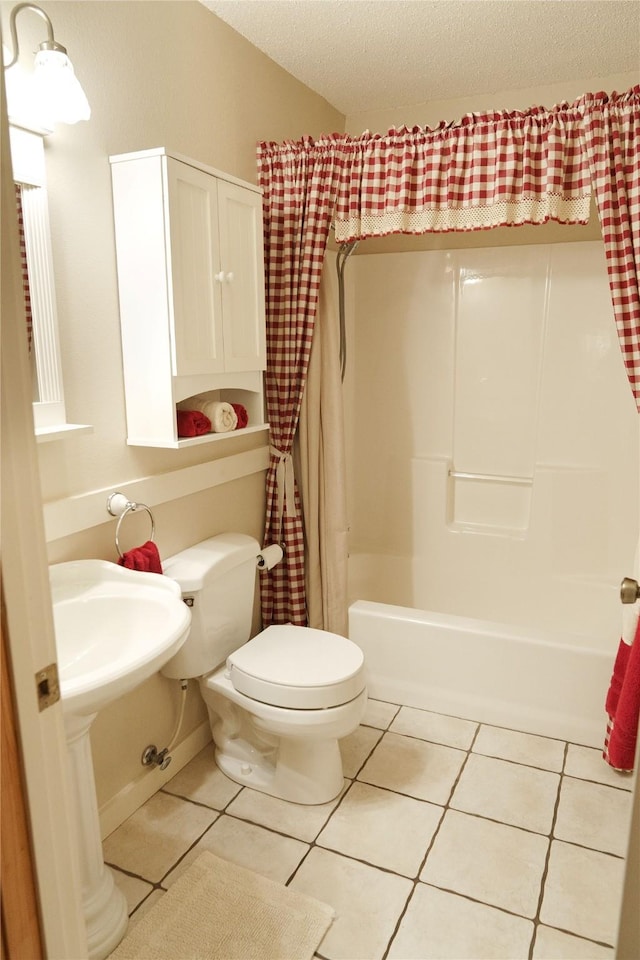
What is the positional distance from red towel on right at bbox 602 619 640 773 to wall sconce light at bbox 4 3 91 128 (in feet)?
6.87

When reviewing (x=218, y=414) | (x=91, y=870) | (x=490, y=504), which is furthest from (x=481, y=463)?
(x=91, y=870)

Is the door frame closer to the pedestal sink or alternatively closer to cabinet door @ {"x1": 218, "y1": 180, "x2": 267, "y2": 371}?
the pedestal sink

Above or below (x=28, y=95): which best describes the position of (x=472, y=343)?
below

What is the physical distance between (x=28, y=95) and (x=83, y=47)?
0.94 ft

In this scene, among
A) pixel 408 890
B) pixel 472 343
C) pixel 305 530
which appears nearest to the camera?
pixel 408 890

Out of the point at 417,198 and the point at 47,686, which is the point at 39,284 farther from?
the point at 417,198

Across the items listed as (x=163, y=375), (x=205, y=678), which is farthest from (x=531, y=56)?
(x=205, y=678)

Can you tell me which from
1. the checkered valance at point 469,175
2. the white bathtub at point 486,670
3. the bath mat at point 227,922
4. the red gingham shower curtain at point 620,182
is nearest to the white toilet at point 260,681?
the bath mat at point 227,922

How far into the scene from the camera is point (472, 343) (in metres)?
3.14

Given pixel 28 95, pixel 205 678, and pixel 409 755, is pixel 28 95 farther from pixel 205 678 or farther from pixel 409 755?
pixel 409 755

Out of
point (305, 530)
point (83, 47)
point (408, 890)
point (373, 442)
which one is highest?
point (83, 47)

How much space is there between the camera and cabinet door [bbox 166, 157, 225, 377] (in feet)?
5.99

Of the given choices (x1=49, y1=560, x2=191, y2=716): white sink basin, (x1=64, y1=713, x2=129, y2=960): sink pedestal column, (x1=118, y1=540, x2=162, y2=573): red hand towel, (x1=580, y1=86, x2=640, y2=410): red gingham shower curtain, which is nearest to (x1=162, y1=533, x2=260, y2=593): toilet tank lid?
(x1=118, y1=540, x2=162, y2=573): red hand towel

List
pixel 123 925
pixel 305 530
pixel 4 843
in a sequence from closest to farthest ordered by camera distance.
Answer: pixel 4 843 < pixel 123 925 < pixel 305 530
